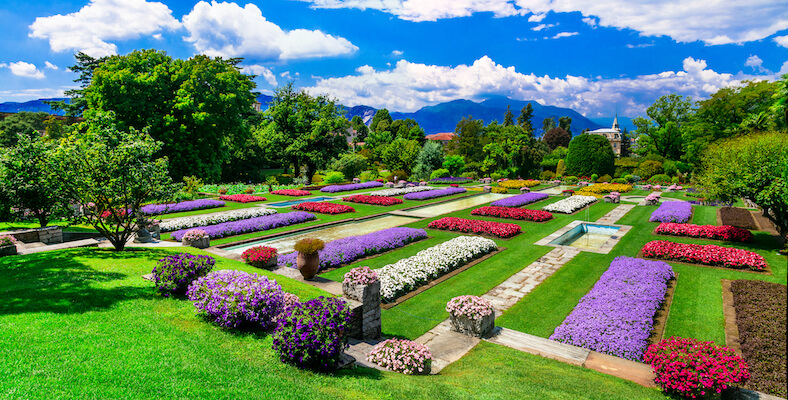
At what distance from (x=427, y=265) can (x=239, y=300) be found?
6936 mm

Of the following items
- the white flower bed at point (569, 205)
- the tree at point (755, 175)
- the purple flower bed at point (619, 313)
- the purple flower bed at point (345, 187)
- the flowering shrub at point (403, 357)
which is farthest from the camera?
the purple flower bed at point (345, 187)

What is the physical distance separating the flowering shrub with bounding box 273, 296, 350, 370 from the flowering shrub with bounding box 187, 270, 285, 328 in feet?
3.52

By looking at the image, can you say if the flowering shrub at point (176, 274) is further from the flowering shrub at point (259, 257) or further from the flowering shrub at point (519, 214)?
the flowering shrub at point (519, 214)

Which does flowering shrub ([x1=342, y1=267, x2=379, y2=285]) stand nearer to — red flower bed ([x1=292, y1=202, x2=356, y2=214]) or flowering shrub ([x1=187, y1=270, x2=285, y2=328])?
flowering shrub ([x1=187, y1=270, x2=285, y2=328])

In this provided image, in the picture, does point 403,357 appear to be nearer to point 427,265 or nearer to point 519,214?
point 427,265

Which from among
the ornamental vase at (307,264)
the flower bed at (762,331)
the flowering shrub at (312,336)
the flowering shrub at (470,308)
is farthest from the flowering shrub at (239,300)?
the flower bed at (762,331)

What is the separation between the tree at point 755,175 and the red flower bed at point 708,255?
209 centimetres

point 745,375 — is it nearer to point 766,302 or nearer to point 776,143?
point 766,302

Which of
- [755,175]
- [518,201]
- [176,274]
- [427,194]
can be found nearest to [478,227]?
[755,175]

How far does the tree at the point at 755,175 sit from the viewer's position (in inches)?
505

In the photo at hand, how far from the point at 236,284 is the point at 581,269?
37.5 feet

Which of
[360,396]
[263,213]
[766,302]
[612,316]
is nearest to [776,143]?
[766,302]

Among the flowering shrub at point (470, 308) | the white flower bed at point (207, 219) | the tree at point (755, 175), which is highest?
the tree at point (755, 175)

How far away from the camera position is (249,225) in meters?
18.5
